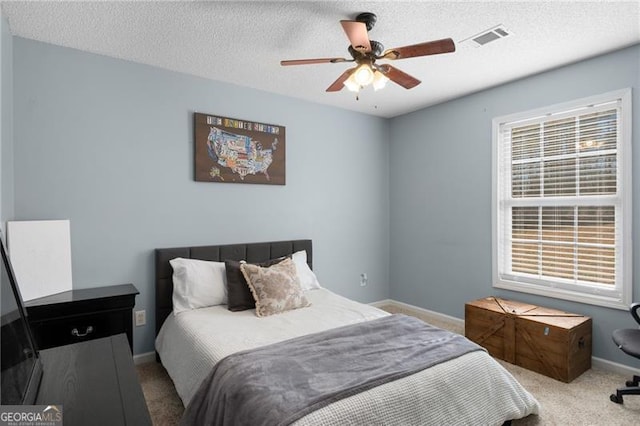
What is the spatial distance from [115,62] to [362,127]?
9.34ft

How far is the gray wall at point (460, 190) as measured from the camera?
2.81m

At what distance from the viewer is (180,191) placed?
124 inches

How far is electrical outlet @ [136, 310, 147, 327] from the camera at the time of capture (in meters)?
2.96

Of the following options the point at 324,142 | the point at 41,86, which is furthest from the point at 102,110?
the point at 324,142

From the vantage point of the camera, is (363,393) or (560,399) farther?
(560,399)

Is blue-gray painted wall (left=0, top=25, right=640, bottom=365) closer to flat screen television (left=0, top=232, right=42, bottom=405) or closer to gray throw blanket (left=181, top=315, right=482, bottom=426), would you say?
flat screen television (left=0, top=232, right=42, bottom=405)

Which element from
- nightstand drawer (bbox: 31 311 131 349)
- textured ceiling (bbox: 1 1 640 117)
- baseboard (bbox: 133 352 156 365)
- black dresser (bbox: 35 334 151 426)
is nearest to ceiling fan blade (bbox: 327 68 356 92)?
textured ceiling (bbox: 1 1 640 117)

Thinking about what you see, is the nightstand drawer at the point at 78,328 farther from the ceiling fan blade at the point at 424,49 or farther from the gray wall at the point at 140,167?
the ceiling fan blade at the point at 424,49

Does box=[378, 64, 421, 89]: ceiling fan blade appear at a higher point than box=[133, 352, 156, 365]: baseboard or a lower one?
higher

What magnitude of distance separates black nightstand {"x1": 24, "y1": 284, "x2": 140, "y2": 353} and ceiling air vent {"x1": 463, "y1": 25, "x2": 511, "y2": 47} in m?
3.26

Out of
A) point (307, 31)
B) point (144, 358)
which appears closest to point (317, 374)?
point (144, 358)

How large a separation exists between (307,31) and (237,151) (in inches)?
56.8

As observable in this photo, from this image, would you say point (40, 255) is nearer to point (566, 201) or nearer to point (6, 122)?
point (6, 122)

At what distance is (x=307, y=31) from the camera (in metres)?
2.42
